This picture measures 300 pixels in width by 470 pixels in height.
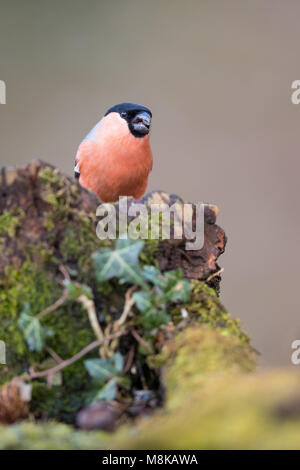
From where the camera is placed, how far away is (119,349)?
905mm

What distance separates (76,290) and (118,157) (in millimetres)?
978

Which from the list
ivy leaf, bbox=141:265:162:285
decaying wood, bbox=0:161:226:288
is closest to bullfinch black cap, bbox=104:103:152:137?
decaying wood, bbox=0:161:226:288

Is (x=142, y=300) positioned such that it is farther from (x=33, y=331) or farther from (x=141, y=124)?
(x=141, y=124)

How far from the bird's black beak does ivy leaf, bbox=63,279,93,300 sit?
103 centimetres

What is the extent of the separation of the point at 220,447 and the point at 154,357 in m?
0.32

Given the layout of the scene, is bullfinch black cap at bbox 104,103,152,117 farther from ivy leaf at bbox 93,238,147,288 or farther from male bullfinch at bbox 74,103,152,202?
ivy leaf at bbox 93,238,147,288

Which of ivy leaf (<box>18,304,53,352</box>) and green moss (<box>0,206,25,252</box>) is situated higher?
green moss (<box>0,206,25,252</box>)

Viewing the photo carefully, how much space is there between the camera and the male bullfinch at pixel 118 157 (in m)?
1.77

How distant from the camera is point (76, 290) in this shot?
866mm

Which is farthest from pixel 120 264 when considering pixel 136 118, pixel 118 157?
pixel 136 118

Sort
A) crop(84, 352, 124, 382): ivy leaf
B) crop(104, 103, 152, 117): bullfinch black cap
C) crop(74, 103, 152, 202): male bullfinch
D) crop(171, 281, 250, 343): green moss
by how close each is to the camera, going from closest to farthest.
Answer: crop(84, 352, 124, 382): ivy leaf
crop(171, 281, 250, 343): green moss
crop(74, 103, 152, 202): male bullfinch
crop(104, 103, 152, 117): bullfinch black cap

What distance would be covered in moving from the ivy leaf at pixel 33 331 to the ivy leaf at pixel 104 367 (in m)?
0.08

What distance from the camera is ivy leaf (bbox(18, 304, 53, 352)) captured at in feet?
2.84
